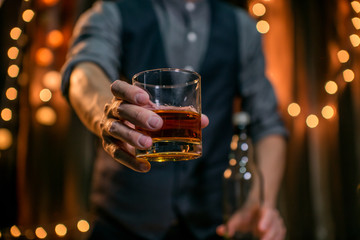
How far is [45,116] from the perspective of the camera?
8.63 ft

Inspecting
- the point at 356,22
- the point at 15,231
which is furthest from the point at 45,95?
the point at 356,22

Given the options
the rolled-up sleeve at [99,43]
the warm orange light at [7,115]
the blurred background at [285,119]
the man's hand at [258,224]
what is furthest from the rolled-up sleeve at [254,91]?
the warm orange light at [7,115]

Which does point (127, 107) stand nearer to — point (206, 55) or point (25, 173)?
point (206, 55)

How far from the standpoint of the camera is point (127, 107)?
23.8 inches

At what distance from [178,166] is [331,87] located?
1294 mm

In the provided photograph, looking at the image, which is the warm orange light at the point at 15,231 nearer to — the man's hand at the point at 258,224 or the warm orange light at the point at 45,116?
the warm orange light at the point at 45,116

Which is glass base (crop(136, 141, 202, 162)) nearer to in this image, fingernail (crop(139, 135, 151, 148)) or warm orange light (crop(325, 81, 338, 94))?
fingernail (crop(139, 135, 151, 148))

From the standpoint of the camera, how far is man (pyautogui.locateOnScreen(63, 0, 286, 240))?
1250mm

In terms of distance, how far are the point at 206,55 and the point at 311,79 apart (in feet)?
3.80

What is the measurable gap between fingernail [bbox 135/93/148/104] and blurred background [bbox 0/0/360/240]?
5.09 feet

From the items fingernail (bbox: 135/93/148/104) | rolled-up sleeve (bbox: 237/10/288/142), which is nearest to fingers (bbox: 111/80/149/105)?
fingernail (bbox: 135/93/148/104)

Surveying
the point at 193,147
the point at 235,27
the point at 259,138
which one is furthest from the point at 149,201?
the point at 235,27

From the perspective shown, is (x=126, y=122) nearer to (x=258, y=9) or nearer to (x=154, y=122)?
(x=154, y=122)

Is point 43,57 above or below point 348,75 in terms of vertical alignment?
above
